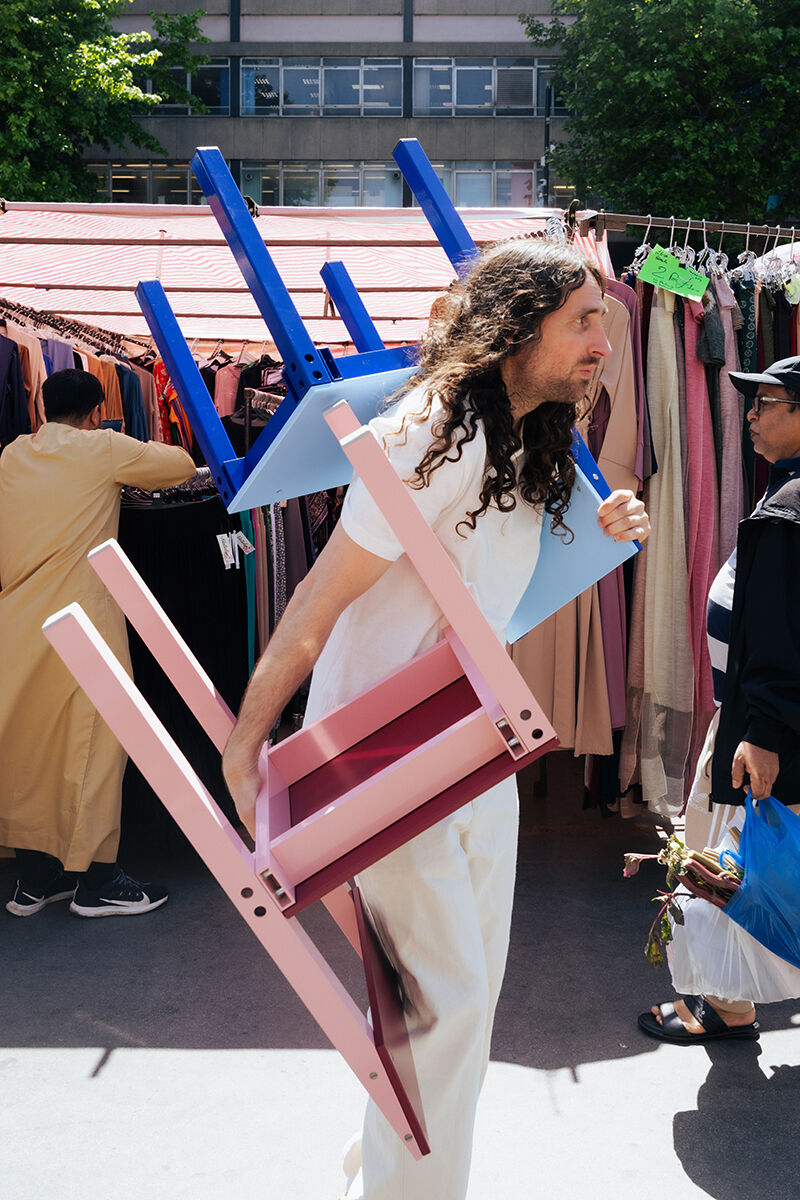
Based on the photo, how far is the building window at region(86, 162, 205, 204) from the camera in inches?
1046

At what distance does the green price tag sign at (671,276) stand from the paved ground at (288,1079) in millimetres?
2252

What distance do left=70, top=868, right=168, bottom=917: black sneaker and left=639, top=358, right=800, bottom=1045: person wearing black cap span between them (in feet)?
5.90

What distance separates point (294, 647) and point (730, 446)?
9.57 ft

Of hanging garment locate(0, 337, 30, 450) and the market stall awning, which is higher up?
the market stall awning

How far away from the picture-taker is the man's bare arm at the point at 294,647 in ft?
5.25

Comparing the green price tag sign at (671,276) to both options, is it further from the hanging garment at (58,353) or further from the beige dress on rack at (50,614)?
the hanging garment at (58,353)

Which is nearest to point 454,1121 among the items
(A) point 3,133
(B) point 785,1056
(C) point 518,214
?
(B) point 785,1056

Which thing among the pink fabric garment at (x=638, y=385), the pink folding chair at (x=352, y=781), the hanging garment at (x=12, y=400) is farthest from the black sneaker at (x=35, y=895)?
the pink folding chair at (x=352, y=781)

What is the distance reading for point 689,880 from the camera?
2748 mm

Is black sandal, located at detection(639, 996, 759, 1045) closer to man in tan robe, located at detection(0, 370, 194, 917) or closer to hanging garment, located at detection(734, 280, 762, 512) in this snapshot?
man in tan robe, located at detection(0, 370, 194, 917)

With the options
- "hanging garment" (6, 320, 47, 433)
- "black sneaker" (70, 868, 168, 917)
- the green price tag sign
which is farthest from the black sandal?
"hanging garment" (6, 320, 47, 433)

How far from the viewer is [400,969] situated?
1.80 meters

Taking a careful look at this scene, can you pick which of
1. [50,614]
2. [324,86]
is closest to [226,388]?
[50,614]

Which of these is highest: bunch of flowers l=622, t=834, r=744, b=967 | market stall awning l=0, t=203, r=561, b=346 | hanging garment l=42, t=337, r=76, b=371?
market stall awning l=0, t=203, r=561, b=346
